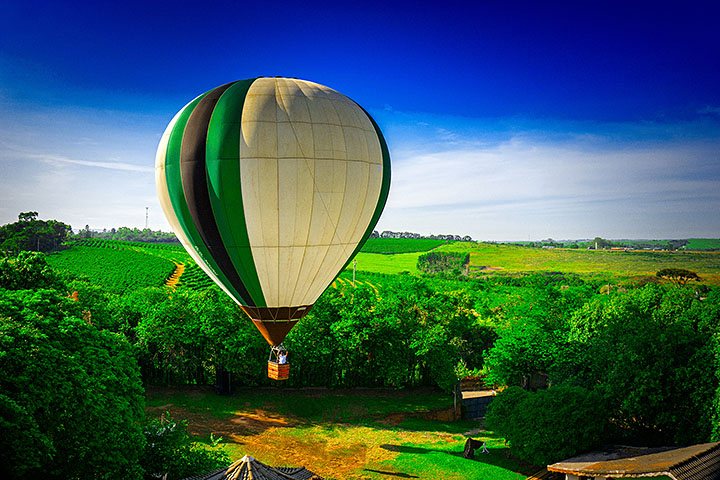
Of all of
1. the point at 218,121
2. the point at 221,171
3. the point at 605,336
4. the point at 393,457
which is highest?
the point at 218,121

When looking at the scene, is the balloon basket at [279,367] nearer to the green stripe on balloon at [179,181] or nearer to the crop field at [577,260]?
the green stripe on balloon at [179,181]

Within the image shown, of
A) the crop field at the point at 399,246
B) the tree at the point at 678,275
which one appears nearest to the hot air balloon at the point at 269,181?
the tree at the point at 678,275

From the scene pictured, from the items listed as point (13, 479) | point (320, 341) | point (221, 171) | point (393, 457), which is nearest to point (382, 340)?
point (320, 341)

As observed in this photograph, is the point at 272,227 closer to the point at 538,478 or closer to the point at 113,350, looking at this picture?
the point at 113,350

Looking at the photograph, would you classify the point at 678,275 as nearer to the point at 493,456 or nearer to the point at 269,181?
the point at 493,456

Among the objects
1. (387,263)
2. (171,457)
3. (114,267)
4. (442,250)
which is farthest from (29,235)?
(442,250)

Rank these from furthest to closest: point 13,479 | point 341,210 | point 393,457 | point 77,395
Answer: point 393,457
point 341,210
point 77,395
point 13,479
